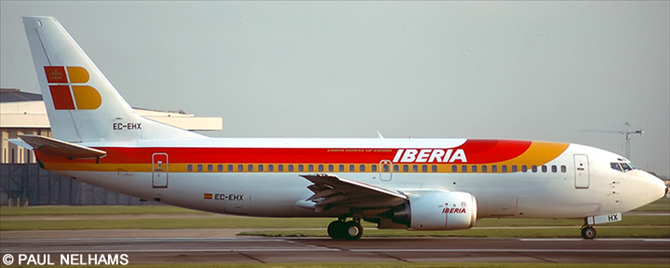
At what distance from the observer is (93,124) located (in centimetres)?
2300

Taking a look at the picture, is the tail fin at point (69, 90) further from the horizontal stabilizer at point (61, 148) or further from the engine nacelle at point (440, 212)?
the engine nacelle at point (440, 212)

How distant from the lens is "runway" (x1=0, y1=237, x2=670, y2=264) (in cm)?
1773

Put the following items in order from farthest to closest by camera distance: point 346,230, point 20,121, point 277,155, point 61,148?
point 20,121
point 346,230
point 277,155
point 61,148

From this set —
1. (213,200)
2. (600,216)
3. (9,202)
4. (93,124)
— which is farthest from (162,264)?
(9,202)

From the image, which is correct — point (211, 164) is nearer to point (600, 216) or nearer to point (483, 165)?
point (483, 165)

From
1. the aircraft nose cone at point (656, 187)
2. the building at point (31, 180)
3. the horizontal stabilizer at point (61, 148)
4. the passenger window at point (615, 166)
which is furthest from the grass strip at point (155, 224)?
the aircraft nose cone at point (656, 187)

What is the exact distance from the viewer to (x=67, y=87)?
22953 millimetres

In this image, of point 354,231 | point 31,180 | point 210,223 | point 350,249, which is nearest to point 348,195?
point 354,231

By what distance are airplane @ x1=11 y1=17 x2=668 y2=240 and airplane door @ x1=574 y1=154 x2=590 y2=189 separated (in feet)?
0.11

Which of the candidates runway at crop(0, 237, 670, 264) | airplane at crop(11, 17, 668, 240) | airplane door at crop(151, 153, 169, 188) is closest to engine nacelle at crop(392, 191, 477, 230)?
airplane at crop(11, 17, 668, 240)

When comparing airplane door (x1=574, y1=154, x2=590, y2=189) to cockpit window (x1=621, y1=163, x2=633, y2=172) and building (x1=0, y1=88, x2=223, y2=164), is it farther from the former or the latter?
building (x1=0, y1=88, x2=223, y2=164)

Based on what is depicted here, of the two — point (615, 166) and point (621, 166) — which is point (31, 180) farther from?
point (621, 166)

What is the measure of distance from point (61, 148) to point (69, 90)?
205cm

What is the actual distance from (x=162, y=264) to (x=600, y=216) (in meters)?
14.1
